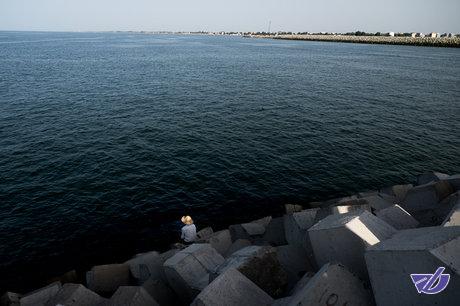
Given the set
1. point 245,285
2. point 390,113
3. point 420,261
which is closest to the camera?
point 420,261

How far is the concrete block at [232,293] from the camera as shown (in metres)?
6.63

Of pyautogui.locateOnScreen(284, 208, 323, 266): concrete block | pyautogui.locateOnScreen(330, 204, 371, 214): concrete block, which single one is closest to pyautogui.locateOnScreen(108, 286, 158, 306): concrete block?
pyautogui.locateOnScreen(284, 208, 323, 266): concrete block

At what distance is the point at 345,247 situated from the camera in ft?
24.6

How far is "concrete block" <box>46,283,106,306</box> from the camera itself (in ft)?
28.3

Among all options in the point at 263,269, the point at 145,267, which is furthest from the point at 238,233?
the point at 263,269

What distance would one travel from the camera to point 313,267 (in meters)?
8.73

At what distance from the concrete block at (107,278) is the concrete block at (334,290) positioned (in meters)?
6.91

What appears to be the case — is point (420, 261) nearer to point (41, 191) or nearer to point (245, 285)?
point (245, 285)

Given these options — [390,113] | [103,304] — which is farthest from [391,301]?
[390,113]

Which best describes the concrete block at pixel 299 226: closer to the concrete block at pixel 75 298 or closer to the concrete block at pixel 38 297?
the concrete block at pixel 75 298

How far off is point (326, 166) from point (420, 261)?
1575 cm

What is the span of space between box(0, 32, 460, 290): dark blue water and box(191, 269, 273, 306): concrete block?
7.95 meters

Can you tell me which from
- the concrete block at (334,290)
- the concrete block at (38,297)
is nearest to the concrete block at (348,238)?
the concrete block at (334,290)

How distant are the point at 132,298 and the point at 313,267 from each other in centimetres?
487
